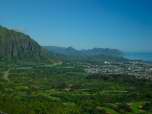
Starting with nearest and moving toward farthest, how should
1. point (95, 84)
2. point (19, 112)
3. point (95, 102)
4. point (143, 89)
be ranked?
1. point (19, 112)
2. point (95, 102)
3. point (143, 89)
4. point (95, 84)

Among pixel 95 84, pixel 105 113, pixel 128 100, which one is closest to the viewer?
pixel 105 113

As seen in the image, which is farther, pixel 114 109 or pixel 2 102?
pixel 114 109

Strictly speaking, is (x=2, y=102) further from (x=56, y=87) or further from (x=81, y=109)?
(x=56, y=87)

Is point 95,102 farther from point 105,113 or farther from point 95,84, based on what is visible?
point 95,84

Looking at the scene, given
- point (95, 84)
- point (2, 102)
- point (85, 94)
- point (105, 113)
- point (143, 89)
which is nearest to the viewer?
point (2, 102)

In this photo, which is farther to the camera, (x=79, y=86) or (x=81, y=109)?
(x=79, y=86)

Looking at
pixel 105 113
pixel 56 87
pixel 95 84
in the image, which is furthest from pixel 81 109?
pixel 95 84

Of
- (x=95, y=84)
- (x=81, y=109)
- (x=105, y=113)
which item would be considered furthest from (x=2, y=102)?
(x=95, y=84)

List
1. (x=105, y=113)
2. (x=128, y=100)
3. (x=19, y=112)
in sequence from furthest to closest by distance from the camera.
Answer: (x=128, y=100) → (x=105, y=113) → (x=19, y=112)

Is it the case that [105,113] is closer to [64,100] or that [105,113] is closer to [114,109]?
[114,109]
